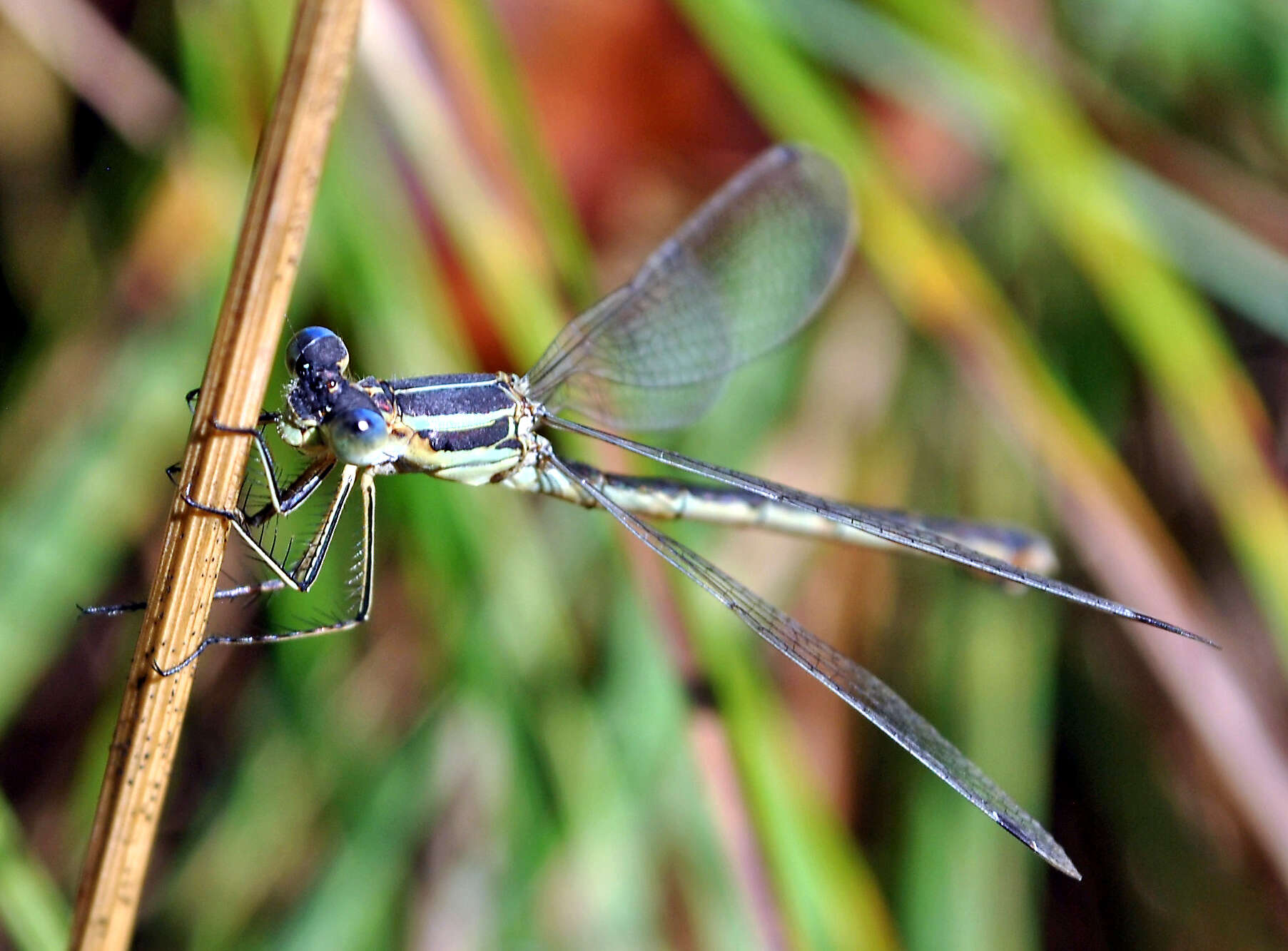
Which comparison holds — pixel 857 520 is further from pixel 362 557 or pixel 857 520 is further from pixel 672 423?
pixel 362 557

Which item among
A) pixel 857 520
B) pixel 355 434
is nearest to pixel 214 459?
pixel 355 434

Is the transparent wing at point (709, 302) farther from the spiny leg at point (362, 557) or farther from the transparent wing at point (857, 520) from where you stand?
the spiny leg at point (362, 557)

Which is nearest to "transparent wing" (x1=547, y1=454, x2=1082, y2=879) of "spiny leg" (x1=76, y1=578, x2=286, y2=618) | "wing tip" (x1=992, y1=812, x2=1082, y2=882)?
"wing tip" (x1=992, y1=812, x2=1082, y2=882)

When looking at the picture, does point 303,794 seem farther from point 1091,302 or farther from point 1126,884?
point 1091,302

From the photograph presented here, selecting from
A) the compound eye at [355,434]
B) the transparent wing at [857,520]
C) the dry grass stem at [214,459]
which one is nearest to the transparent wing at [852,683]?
the transparent wing at [857,520]

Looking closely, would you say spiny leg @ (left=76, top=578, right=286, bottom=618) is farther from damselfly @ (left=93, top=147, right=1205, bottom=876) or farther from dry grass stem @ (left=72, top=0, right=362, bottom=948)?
dry grass stem @ (left=72, top=0, right=362, bottom=948)

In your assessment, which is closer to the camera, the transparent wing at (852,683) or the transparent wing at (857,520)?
the transparent wing at (852,683)
